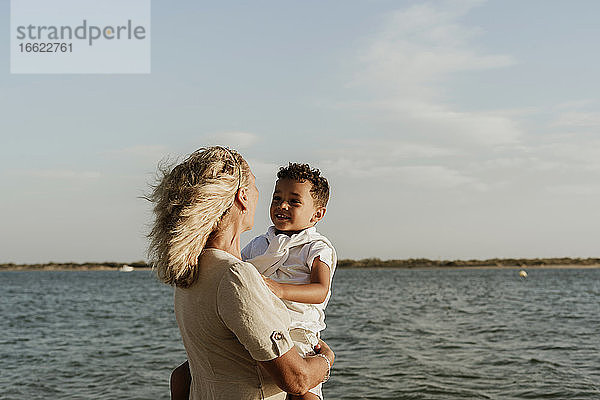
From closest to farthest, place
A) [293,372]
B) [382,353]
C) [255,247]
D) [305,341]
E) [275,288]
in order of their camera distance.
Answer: [293,372], [275,288], [305,341], [255,247], [382,353]

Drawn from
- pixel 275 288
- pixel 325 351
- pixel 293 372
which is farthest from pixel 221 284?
pixel 325 351

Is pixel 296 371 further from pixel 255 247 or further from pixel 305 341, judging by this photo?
pixel 255 247

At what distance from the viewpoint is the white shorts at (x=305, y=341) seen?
3031mm

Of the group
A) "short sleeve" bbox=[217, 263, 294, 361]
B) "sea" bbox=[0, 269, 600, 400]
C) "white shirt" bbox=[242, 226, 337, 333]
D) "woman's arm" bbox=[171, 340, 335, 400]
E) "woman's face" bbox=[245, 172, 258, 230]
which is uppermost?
"woman's face" bbox=[245, 172, 258, 230]

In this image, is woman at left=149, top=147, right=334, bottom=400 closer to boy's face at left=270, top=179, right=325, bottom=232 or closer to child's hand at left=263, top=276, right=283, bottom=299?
child's hand at left=263, top=276, right=283, bottom=299

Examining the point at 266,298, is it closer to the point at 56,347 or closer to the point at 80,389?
the point at 80,389

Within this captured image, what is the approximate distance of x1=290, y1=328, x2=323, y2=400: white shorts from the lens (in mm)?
3031

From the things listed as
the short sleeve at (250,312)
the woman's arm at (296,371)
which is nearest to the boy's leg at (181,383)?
the woman's arm at (296,371)

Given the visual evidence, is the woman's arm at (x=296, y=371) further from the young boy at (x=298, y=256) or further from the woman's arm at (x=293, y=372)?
the young boy at (x=298, y=256)

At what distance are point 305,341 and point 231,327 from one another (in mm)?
693

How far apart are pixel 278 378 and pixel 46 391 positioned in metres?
10.9

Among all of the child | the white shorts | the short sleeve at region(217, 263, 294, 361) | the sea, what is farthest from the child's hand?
the sea

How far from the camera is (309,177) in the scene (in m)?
3.70

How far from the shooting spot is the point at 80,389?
1233cm
